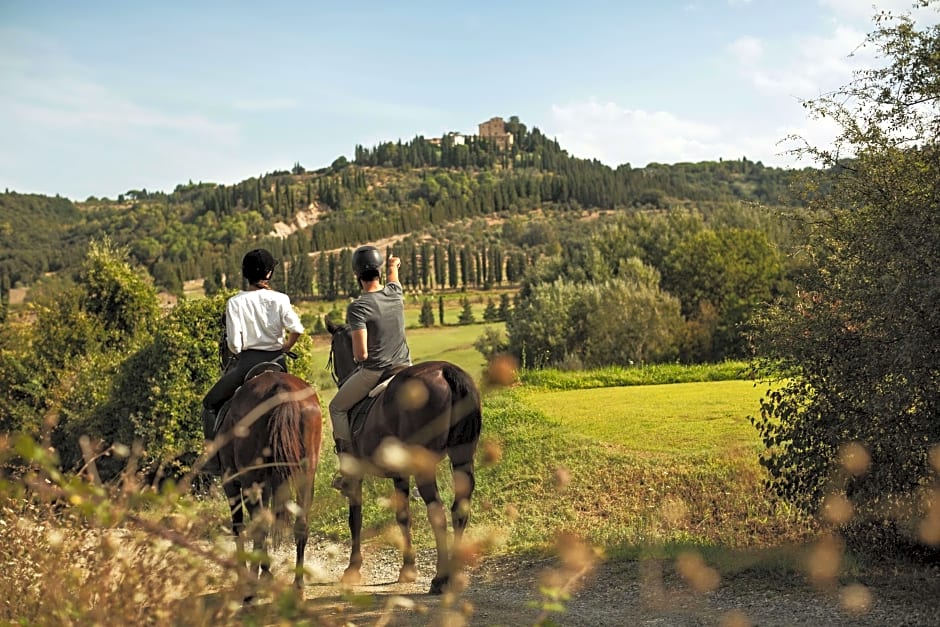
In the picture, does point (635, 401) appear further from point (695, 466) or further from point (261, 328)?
point (261, 328)

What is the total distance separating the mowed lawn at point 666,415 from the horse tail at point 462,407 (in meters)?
6.69

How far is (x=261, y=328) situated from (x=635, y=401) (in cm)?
1413

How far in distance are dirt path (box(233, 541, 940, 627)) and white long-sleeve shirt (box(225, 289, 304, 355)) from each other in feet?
7.70

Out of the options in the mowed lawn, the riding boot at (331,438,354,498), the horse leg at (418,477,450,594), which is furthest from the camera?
the mowed lawn

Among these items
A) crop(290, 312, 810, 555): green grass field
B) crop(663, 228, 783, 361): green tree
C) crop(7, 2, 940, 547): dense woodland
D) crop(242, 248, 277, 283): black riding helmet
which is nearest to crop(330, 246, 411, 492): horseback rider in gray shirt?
crop(242, 248, 277, 283): black riding helmet

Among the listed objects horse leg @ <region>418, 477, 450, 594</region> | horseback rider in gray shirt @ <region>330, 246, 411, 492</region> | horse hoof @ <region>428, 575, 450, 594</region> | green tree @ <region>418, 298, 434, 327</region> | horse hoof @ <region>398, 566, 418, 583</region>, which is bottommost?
green tree @ <region>418, 298, 434, 327</region>

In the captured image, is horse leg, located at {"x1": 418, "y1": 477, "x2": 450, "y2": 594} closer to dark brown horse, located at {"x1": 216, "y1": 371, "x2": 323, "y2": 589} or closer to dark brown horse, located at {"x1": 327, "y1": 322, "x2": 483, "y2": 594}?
dark brown horse, located at {"x1": 327, "y1": 322, "x2": 483, "y2": 594}

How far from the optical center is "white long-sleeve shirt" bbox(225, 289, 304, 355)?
8664 millimetres

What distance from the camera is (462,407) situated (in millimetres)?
8281

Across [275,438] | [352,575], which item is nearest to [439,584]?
[352,575]

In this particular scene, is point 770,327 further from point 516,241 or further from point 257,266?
point 516,241

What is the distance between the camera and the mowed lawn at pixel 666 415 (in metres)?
15.2

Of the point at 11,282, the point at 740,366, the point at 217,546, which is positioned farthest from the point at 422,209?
the point at 217,546

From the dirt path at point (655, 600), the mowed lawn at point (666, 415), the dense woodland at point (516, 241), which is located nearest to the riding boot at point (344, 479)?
the dirt path at point (655, 600)
